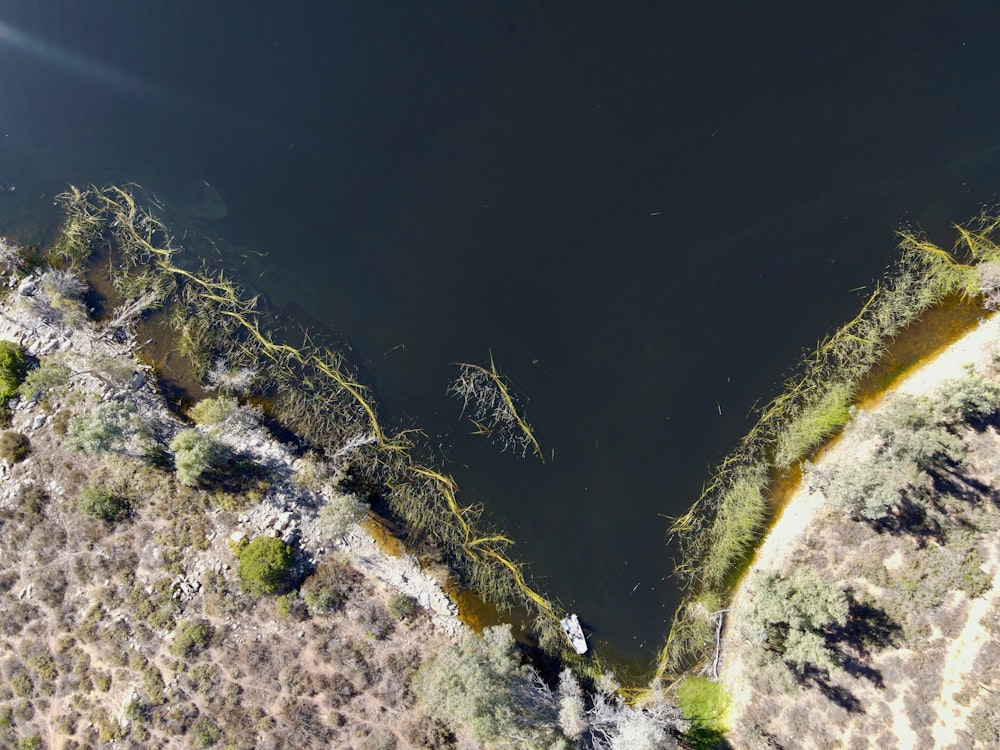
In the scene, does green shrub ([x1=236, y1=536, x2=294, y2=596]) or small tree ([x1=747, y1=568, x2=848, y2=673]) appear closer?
small tree ([x1=747, y1=568, x2=848, y2=673])

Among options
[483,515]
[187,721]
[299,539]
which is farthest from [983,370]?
[187,721]

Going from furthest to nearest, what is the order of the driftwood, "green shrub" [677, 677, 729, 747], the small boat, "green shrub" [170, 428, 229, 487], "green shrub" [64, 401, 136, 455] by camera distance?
the small boat → the driftwood → "green shrub" [677, 677, 729, 747] → "green shrub" [170, 428, 229, 487] → "green shrub" [64, 401, 136, 455]

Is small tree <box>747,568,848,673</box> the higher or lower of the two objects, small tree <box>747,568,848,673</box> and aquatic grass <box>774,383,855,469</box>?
the lower

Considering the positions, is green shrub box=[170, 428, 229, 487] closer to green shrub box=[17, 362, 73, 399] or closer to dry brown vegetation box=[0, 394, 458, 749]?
dry brown vegetation box=[0, 394, 458, 749]

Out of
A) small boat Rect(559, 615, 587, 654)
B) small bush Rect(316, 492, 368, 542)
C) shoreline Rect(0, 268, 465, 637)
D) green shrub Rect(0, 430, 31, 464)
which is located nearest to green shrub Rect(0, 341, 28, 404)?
shoreline Rect(0, 268, 465, 637)

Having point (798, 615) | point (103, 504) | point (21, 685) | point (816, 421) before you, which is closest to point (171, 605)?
point (103, 504)

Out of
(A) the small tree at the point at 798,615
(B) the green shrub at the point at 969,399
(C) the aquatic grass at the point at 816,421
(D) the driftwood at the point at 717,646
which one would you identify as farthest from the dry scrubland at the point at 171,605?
(B) the green shrub at the point at 969,399

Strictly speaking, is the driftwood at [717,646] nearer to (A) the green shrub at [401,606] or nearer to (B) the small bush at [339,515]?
(A) the green shrub at [401,606]

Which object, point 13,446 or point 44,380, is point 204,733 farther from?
point 44,380
